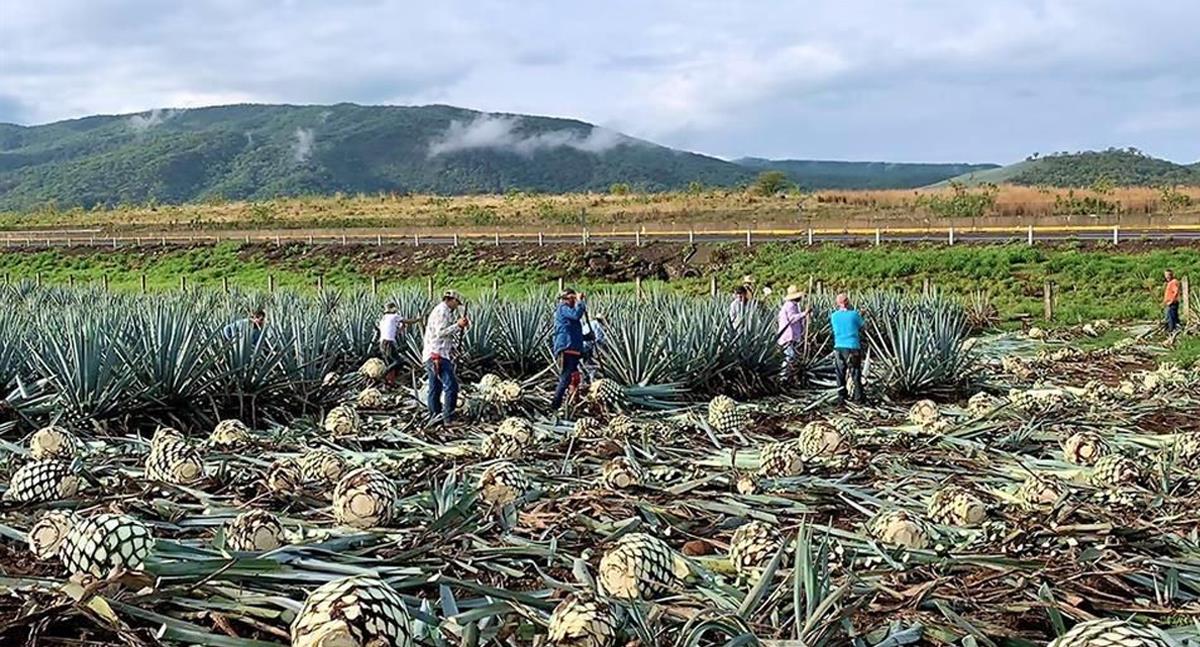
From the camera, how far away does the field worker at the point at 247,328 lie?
30.8ft

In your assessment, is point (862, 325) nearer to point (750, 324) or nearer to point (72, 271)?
point (750, 324)

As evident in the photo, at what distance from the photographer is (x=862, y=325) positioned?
463 inches

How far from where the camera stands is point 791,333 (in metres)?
12.7

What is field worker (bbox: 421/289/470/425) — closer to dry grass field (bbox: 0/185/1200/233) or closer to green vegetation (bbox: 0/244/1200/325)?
green vegetation (bbox: 0/244/1200/325)

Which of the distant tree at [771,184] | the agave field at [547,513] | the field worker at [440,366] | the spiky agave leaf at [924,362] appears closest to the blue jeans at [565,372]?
the agave field at [547,513]

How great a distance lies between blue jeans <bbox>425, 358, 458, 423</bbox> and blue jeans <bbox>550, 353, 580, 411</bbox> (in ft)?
3.14

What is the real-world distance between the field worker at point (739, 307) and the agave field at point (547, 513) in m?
2.25

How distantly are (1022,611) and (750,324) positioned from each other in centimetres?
904

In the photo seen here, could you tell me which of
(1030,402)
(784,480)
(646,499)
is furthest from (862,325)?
(646,499)

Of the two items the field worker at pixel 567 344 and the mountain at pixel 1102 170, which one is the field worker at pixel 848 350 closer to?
the field worker at pixel 567 344

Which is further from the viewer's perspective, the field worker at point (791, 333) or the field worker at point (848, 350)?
the field worker at point (791, 333)

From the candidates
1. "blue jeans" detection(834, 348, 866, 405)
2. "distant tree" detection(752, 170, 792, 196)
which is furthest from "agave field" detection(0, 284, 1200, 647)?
"distant tree" detection(752, 170, 792, 196)

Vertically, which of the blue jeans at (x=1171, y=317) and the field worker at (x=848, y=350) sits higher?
the field worker at (x=848, y=350)

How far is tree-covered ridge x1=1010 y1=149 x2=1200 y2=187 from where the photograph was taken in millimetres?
119625
